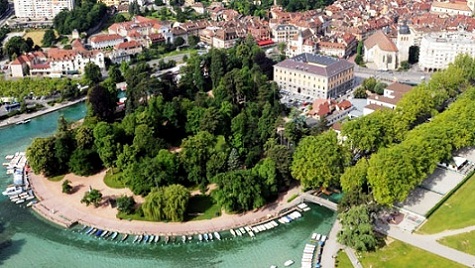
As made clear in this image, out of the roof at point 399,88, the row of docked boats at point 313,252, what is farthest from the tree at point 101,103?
the roof at point 399,88

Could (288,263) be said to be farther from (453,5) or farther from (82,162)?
(453,5)

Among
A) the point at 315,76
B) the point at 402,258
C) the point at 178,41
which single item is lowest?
the point at 402,258

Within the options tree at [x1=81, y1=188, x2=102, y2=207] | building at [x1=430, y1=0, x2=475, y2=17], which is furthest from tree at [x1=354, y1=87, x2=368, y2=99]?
building at [x1=430, y1=0, x2=475, y2=17]

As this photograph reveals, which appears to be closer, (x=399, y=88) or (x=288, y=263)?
(x=288, y=263)

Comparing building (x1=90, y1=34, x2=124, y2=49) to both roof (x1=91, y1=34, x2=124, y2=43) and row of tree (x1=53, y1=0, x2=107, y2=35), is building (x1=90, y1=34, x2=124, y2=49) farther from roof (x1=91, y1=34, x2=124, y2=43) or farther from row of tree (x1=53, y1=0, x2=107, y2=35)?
A: row of tree (x1=53, y1=0, x2=107, y2=35)

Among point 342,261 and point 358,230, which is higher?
point 358,230

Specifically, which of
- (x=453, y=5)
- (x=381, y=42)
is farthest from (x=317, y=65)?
(x=453, y=5)

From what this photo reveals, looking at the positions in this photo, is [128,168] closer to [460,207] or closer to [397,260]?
[397,260]
